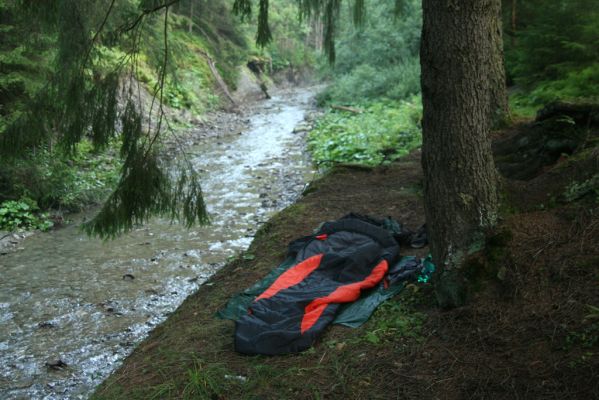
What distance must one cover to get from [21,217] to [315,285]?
576 centimetres

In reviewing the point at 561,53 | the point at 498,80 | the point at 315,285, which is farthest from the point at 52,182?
the point at 561,53

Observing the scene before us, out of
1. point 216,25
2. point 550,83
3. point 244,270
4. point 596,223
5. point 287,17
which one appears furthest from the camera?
point 287,17

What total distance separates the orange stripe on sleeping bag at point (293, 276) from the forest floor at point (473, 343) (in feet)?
1.46

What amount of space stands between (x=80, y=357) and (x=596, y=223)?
4.28 metres

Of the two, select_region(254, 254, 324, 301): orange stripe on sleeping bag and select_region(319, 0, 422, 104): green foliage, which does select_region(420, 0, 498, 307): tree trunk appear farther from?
select_region(319, 0, 422, 104): green foliage

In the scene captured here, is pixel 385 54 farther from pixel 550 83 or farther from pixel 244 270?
pixel 244 270

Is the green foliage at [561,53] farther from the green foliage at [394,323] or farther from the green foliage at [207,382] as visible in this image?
the green foliage at [207,382]

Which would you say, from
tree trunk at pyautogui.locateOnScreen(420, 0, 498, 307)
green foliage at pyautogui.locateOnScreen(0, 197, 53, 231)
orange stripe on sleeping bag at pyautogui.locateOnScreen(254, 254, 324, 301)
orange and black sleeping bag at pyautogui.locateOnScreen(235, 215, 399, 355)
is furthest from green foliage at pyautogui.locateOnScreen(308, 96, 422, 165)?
tree trunk at pyautogui.locateOnScreen(420, 0, 498, 307)

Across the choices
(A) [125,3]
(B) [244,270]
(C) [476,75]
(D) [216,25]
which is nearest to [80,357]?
(B) [244,270]

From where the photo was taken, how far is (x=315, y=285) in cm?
401

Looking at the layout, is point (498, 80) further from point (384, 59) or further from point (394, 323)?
point (384, 59)

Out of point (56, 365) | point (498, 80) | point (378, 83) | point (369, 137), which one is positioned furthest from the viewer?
point (378, 83)

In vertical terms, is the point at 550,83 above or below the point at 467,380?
above

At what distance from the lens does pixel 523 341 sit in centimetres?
277
